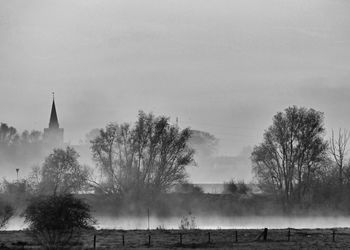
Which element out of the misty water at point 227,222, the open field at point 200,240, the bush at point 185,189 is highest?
the bush at point 185,189

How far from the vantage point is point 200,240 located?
59.2 metres

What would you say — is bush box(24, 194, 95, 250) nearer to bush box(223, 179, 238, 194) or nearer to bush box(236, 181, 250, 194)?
bush box(236, 181, 250, 194)

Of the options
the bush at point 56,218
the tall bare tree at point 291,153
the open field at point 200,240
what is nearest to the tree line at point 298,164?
the tall bare tree at point 291,153

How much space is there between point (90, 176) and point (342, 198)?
29.1m

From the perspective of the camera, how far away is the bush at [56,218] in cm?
4462

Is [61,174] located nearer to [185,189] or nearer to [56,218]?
[185,189]

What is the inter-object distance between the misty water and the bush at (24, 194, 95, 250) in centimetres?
3322

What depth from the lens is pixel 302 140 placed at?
9862 cm

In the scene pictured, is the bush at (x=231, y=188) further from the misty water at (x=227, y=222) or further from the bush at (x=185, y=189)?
the misty water at (x=227, y=222)

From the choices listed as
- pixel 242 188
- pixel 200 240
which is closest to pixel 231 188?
pixel 242 188

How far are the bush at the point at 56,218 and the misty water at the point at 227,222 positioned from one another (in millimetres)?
33220

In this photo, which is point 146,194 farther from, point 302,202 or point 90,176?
point 302,202

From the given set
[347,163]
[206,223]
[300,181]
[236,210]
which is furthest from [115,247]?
[347,163]

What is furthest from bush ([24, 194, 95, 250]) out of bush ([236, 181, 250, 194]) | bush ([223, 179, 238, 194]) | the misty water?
bush ([223, 179, 238, 194])
